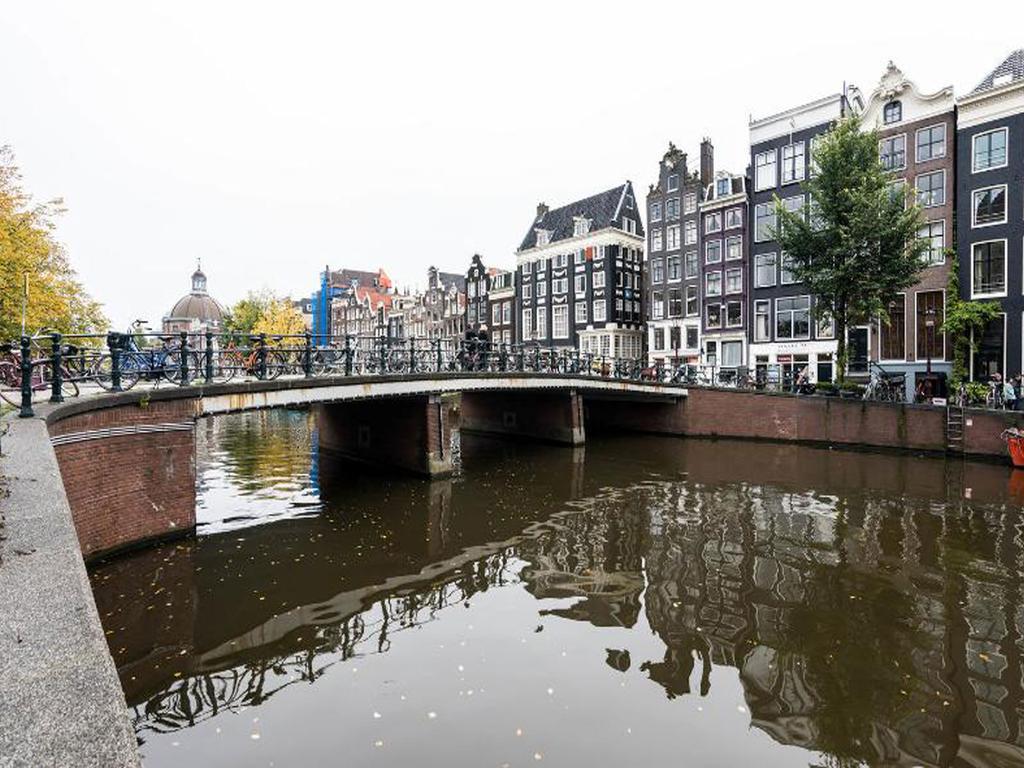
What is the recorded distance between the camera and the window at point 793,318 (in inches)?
1464

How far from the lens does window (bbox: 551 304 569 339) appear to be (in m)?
53.7

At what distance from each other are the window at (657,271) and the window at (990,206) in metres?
20.6

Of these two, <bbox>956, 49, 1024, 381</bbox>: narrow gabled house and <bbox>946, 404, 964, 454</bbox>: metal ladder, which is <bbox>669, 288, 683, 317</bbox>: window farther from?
<bbox>946, 404, 964, 454</bbox>: metal ladder

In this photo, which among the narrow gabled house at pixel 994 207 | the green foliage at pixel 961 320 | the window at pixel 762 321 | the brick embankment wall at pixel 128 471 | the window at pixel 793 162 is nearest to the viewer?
the brick embankment wall at pixel 128 471

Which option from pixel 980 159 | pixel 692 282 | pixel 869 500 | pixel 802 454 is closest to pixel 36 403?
pixel 869 500

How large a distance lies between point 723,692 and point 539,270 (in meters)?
50.9

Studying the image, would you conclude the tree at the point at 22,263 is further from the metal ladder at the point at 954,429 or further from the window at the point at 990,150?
the window at the point at 990,150

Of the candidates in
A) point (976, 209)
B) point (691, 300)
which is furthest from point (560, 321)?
point (976, 209)

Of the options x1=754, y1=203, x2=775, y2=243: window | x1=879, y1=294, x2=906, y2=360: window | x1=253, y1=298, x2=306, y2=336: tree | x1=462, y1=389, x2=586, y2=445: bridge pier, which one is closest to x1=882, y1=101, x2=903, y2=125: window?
x1=754, y1=203, x2=775, y2=243: window

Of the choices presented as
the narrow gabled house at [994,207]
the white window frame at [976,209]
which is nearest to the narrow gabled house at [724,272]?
the narrow gabled house at [994,207]

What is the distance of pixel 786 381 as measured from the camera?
30.1 meters

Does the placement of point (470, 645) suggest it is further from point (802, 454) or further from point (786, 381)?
point (786, 381)

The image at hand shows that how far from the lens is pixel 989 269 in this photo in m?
28.8

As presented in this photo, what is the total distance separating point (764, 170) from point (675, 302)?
432 inches
